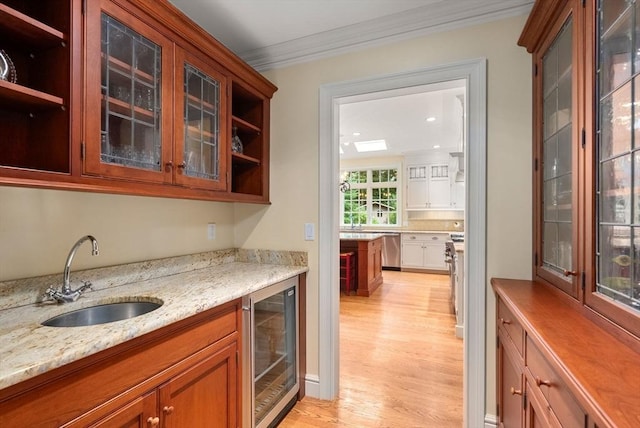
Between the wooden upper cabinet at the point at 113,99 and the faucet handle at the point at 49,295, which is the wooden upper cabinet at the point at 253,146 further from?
the faucet handle at the point at 49,295

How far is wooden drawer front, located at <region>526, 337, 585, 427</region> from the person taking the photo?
76 centimetres

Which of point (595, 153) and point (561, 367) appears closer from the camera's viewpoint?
point (561, 367)

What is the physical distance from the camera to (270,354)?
200 cm

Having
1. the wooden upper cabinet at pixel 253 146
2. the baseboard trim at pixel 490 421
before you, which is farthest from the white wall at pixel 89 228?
the baseboard trim at pixel 490 421

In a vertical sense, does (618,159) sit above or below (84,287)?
above

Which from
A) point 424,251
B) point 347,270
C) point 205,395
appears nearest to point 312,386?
point 205,395

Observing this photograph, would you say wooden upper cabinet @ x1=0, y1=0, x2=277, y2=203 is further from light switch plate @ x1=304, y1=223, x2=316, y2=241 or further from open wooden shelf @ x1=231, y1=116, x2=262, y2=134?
light switch plate @ x1=304, y1=223, x2=316, y2=241

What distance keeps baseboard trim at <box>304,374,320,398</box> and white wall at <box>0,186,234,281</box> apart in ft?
4.00

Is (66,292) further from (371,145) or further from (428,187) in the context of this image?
(428,187)

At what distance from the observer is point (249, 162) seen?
2322 mm

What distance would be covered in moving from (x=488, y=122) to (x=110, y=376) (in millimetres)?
2151

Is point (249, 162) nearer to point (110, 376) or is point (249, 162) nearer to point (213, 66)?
point (213, 66)

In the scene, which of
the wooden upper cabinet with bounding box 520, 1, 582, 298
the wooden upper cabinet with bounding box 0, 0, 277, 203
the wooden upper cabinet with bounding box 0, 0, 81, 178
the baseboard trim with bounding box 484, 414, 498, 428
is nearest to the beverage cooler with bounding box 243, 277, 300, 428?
the wooden upper cabinet with bounding box 0, 0, 277, 203

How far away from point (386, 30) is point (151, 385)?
231cm
